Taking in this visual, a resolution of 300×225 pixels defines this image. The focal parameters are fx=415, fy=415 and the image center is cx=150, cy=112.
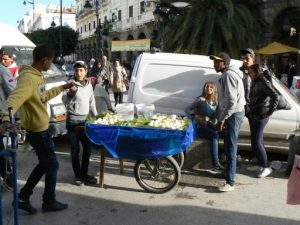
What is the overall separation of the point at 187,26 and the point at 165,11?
2402 mm

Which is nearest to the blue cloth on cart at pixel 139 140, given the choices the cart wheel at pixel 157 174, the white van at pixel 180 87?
the cart wheel at pixel 157 174

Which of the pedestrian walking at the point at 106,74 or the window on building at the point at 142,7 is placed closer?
the pedestrian walking at the point at 106,74

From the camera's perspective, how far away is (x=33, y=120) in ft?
14.9

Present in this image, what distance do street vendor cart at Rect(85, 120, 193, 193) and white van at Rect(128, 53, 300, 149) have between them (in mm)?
1382

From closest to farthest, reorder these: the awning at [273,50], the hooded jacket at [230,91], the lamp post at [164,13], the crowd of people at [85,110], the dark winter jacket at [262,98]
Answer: the crowd of people at [85,110], the hooded jacket at [230,91], the dark winter jacket at [262,98], the lamp post at [164,13], the awning at [273,50]

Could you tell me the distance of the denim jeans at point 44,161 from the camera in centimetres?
465

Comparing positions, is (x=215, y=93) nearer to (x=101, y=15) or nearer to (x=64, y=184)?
(x=64, y=184)

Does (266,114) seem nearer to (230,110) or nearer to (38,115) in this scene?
(230,110)

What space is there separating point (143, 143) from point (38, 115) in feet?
4.70

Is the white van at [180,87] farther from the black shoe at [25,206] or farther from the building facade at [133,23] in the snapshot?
the building facade at [133,23]

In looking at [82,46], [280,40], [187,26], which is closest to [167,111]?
[187,26]

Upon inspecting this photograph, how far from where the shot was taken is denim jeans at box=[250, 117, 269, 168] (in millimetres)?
6230

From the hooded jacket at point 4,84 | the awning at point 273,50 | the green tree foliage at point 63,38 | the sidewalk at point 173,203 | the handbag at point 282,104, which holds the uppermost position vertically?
the green tree foliage at point 63,38

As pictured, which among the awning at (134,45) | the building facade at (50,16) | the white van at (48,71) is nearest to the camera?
the white van at (48,71)
